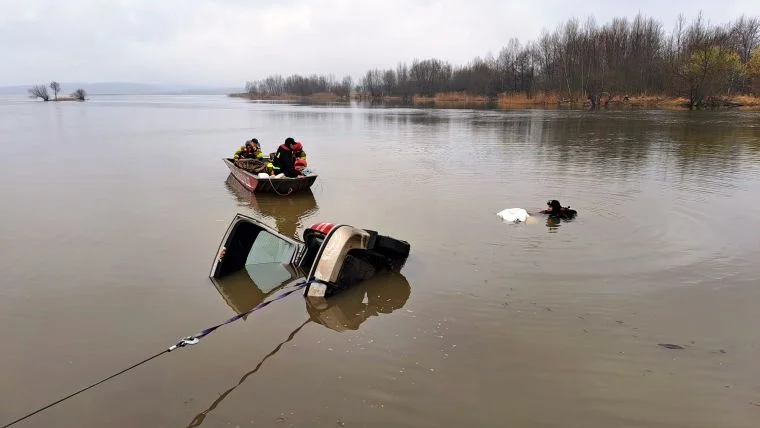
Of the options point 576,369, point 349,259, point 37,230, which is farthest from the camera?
point 37,230

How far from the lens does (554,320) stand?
563 cm

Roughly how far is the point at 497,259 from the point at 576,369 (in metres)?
3.10

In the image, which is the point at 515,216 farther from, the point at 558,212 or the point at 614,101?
the point at 614,101

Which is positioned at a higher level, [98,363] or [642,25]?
[642,25]

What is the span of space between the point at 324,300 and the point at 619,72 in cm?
6522

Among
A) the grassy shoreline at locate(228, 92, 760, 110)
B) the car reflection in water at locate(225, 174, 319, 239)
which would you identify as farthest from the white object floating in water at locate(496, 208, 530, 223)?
the grassy shoreline at locate(228, 92, 760, 110)

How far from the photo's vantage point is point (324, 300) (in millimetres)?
6250

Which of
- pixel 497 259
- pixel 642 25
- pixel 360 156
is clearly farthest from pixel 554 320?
pixel 642 25

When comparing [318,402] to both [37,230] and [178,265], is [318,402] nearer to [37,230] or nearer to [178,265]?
[178,265]

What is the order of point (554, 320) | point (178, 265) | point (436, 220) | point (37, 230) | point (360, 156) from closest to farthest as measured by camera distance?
point (554, 320) < point (178, 265) < point (37, 230) < point (436, 220) < point (360, 156)

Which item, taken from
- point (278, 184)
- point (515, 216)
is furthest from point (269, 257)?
point (278, 184)

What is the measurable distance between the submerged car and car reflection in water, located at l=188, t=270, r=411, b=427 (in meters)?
0.03

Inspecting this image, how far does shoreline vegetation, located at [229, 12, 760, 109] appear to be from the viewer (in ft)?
173

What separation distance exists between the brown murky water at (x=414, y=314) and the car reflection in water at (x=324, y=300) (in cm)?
4
